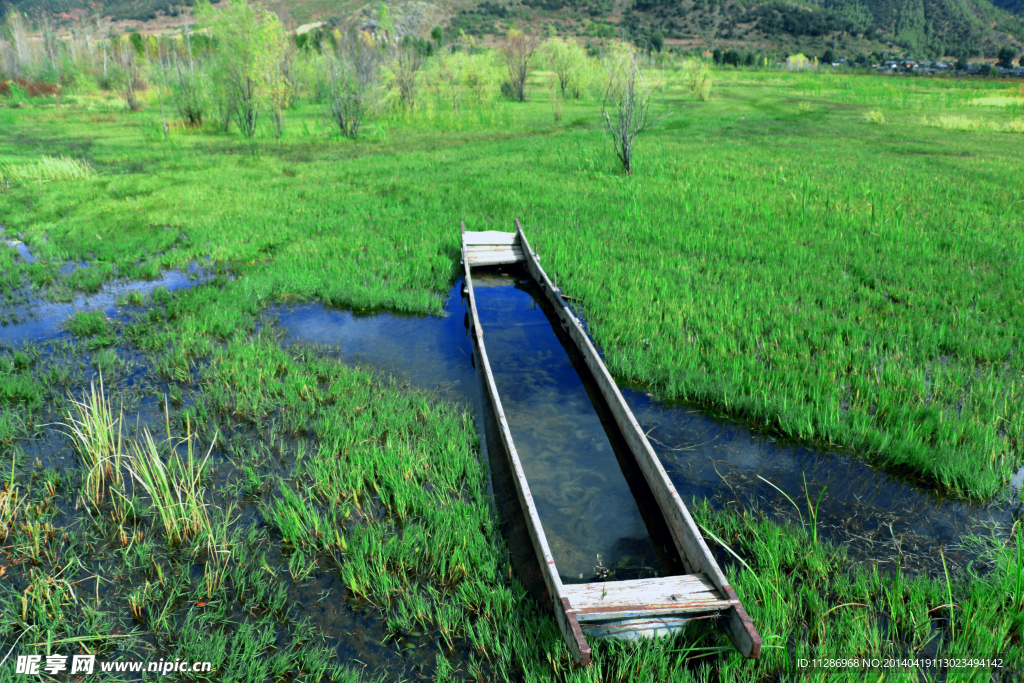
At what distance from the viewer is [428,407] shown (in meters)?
5.37

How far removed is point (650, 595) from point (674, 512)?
672 millimetres

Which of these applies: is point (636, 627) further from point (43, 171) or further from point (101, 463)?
point (43, 171)

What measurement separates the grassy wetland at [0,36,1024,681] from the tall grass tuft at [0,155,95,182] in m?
1.74

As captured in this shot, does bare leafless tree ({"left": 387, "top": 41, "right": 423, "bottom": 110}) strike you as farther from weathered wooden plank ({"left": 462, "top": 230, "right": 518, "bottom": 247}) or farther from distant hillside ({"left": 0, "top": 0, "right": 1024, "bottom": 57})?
distant hillside ({"left": 0, "top": 0, "right": 1024, "bottom": 57})

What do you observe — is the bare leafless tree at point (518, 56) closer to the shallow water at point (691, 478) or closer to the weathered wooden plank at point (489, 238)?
the weathered wooden plank at point (489, 238)

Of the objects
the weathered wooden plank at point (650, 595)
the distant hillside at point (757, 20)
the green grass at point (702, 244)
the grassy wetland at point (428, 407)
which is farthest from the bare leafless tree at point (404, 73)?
the distant hillside at point (757, 20)

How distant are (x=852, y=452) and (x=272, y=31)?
24.9 meters

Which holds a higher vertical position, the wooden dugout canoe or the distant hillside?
the distant hillside

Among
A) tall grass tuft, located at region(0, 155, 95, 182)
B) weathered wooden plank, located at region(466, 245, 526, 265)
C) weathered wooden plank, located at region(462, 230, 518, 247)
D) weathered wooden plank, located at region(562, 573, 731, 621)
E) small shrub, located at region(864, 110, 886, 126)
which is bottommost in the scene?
weathered wooden plank, located at region(562, 573, 731, 621)

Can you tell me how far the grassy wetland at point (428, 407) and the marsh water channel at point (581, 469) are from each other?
3.6 inches

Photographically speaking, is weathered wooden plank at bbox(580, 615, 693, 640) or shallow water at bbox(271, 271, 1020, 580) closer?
A: weathered wooden plank at bbox(580, 615, 693, 640)

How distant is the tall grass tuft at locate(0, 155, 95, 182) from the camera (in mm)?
15008

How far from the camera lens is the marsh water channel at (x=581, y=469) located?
11.6 feet

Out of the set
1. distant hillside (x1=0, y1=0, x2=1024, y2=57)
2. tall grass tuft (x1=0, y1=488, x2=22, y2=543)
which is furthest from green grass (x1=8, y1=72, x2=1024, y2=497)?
distant hillside (x1=0, y1=0, x2=1024, y2=57)
